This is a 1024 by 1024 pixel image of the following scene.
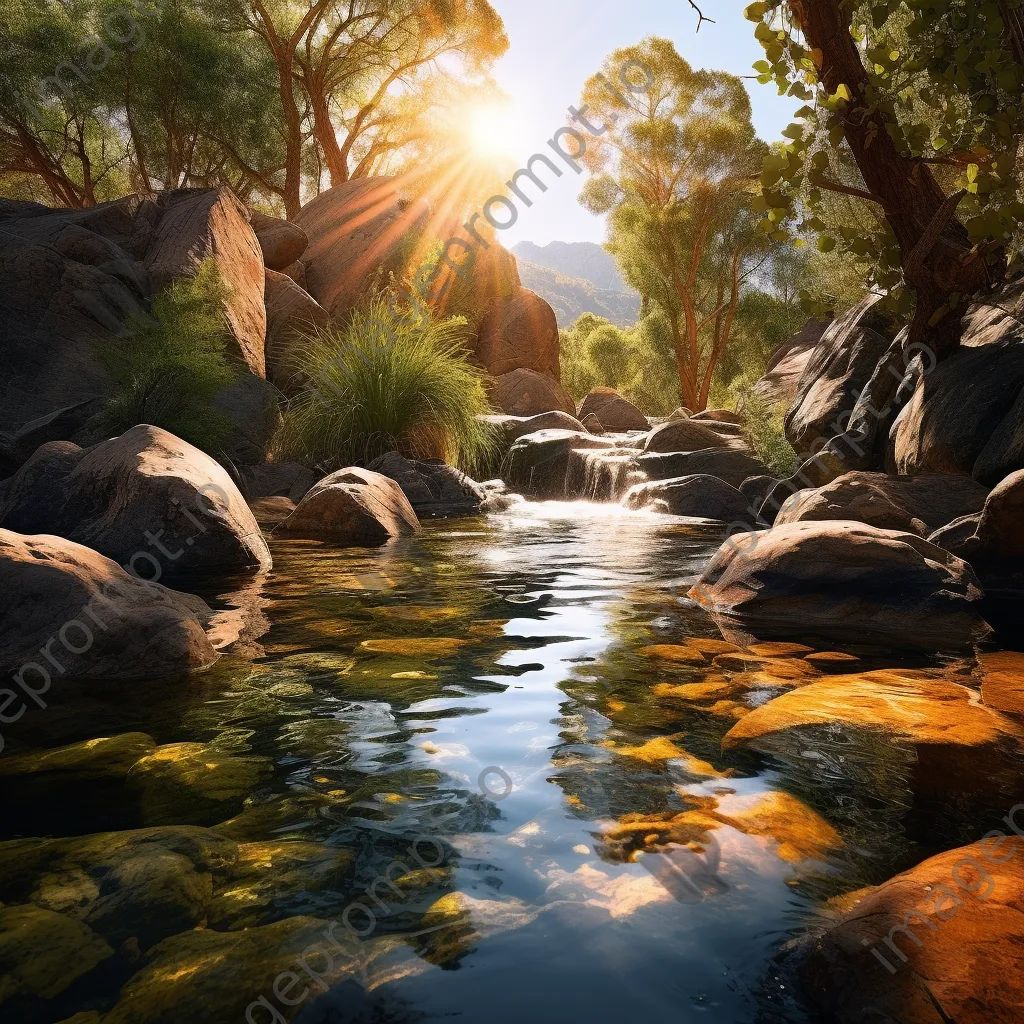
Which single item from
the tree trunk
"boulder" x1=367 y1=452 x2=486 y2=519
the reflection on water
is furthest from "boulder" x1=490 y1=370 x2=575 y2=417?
the reflection on water

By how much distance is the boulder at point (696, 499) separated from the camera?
9.69 meters

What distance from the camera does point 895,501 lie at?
5.44 m

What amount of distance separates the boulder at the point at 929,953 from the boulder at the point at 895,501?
3.82m

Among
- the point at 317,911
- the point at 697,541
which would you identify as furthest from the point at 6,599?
the point at 697,541

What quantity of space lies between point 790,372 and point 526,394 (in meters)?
8.78

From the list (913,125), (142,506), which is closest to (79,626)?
(142,506)

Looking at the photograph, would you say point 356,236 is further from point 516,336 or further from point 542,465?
point 542,465

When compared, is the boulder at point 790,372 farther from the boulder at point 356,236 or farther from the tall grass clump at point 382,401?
the boulder at point 356,236

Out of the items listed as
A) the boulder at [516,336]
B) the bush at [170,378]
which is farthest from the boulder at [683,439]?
the boulder at [516,336]

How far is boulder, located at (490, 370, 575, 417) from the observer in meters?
20.9

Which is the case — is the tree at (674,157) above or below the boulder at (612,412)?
above

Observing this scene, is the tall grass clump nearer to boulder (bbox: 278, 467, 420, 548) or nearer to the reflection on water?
boulder (bbox: 278, 467, 420, 548)

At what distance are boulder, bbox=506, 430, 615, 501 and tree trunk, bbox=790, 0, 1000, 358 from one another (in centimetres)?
660

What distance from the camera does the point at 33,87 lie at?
720 inches
